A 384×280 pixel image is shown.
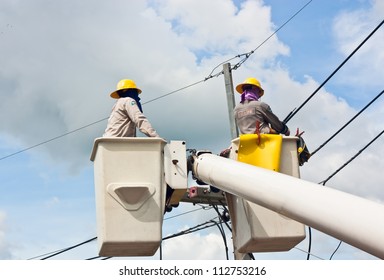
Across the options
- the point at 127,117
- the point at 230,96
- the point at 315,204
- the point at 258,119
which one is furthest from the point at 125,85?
the point at 230,96

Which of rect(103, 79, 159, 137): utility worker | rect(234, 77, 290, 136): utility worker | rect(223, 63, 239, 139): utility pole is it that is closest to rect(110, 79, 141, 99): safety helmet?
rect(103, 79, 159, 137): utility worker

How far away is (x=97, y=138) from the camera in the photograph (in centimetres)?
634

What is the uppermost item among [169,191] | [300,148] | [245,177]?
[300,148]

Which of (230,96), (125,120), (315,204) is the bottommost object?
(315,204)

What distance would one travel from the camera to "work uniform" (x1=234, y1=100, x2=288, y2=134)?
7.04 metres

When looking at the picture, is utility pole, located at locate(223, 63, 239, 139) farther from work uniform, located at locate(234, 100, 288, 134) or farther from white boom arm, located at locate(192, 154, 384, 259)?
white boom arm, located at locate(192, 154, 384, 259)

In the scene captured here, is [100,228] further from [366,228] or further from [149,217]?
[366,228]

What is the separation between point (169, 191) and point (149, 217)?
42 cm

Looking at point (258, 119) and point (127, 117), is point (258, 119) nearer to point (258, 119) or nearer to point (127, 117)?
point (258, 119)

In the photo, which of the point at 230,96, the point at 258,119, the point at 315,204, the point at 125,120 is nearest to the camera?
the point at 315,204

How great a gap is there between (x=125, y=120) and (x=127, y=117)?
0.04 meters

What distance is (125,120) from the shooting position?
684 centimetres
